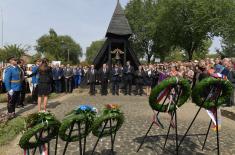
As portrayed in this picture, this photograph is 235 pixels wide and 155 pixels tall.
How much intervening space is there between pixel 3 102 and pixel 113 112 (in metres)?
11.5

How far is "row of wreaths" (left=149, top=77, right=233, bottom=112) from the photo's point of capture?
23.7 feet

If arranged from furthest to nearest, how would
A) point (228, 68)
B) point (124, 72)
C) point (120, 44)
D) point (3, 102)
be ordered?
point (120, 44) < point (124, 72) < point (3, 102) < point (228, 68)

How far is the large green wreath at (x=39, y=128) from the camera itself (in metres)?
5.66

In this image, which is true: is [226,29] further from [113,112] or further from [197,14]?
[113,112]

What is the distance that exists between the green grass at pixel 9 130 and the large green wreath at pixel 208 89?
4.72m

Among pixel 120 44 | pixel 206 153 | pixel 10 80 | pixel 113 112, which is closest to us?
pixel 113 112

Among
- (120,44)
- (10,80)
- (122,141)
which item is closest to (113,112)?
(122,141)

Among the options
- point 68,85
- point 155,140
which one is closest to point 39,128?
point 155,140

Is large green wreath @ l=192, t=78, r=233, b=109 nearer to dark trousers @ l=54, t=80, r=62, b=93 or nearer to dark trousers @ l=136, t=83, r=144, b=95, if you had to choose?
dark trousers @ l=136, t=83, r=144, b=95

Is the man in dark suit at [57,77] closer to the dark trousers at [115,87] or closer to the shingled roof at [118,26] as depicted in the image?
the dark trousers at [115,87]

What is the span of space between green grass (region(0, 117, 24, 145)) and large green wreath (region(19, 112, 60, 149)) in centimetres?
324

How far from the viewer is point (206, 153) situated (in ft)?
27.3

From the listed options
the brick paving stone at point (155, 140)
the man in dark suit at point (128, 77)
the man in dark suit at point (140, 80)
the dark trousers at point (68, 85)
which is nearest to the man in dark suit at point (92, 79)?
the man in dark suit at point (128, 77)

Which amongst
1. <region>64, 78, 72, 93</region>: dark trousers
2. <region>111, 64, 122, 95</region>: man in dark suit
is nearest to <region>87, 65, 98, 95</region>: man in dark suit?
<region>111, 64, 122, 95</region>: man in dark suit
